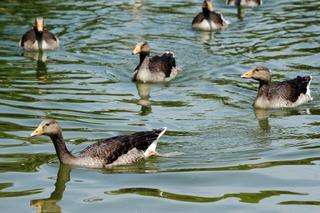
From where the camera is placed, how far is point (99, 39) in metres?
29.4

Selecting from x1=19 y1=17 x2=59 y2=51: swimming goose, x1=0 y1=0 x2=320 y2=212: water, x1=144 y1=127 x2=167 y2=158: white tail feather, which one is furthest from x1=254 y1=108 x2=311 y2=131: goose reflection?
x1=19 y1=17 x2=59 y2=51: swimming goose

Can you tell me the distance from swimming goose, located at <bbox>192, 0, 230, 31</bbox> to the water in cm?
34

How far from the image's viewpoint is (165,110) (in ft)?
71.5

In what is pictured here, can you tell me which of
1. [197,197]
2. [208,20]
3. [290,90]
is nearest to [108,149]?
[197,197]

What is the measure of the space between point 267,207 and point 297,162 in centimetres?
259

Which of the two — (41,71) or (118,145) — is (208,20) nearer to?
(41,71)

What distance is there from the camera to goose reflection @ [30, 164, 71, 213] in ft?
50.0

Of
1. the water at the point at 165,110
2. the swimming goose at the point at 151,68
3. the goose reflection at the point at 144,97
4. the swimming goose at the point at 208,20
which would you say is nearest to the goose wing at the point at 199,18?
the swimming goose at the point at 208,20

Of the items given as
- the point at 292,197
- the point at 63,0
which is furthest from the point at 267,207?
the point at 63,0

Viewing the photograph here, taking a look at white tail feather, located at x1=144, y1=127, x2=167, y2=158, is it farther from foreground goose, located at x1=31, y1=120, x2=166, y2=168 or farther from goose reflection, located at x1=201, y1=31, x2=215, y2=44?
goose reflection, located at x1=201, y1=31, x2=215, y2=44

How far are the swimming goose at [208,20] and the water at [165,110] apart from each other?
1.10 ft

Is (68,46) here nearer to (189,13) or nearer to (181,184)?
(189,13)

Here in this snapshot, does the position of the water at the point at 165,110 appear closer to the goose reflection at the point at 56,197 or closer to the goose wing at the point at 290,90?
the goose reflection at the point at 56,197

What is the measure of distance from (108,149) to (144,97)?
6228mm
